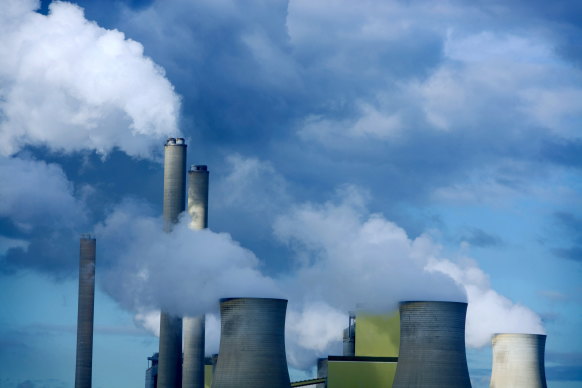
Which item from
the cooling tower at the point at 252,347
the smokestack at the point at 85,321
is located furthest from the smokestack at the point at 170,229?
the cooling tower at the point at 252,347

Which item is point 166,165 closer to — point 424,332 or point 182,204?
point 182,204

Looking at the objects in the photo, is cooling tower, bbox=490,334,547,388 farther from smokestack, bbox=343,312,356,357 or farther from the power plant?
smokestack, bbox=343,312,356,357

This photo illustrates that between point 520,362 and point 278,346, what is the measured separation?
9.86m

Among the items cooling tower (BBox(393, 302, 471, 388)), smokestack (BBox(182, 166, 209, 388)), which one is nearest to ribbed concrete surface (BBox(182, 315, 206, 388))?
smokestack (BBox(182, 166, 209, 388))

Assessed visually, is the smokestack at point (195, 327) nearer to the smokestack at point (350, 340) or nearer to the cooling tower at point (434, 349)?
the smokestack at point (350, 340)

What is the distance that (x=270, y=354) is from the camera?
33.1 metres

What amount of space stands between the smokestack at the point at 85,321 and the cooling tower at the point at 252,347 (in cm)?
1274

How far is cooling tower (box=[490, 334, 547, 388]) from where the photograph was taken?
127 feet

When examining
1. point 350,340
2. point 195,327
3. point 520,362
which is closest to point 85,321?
point 195,327

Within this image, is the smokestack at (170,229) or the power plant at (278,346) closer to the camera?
the power plant at (278,346)

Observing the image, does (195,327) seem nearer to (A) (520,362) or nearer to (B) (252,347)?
(B) (252,347)

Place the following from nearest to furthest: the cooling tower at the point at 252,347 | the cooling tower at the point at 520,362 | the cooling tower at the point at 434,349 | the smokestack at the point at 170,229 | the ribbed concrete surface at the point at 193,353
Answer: the cooling tower at the point at 434,349 < the cooling tower at the point at 252,347 < the cooling tower at the point at 520,362 < the smokestack at the point at 170,229 < the ribbed concrete surface at the point at 193,353

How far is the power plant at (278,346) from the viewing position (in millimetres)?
32812

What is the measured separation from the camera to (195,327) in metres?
42.8
